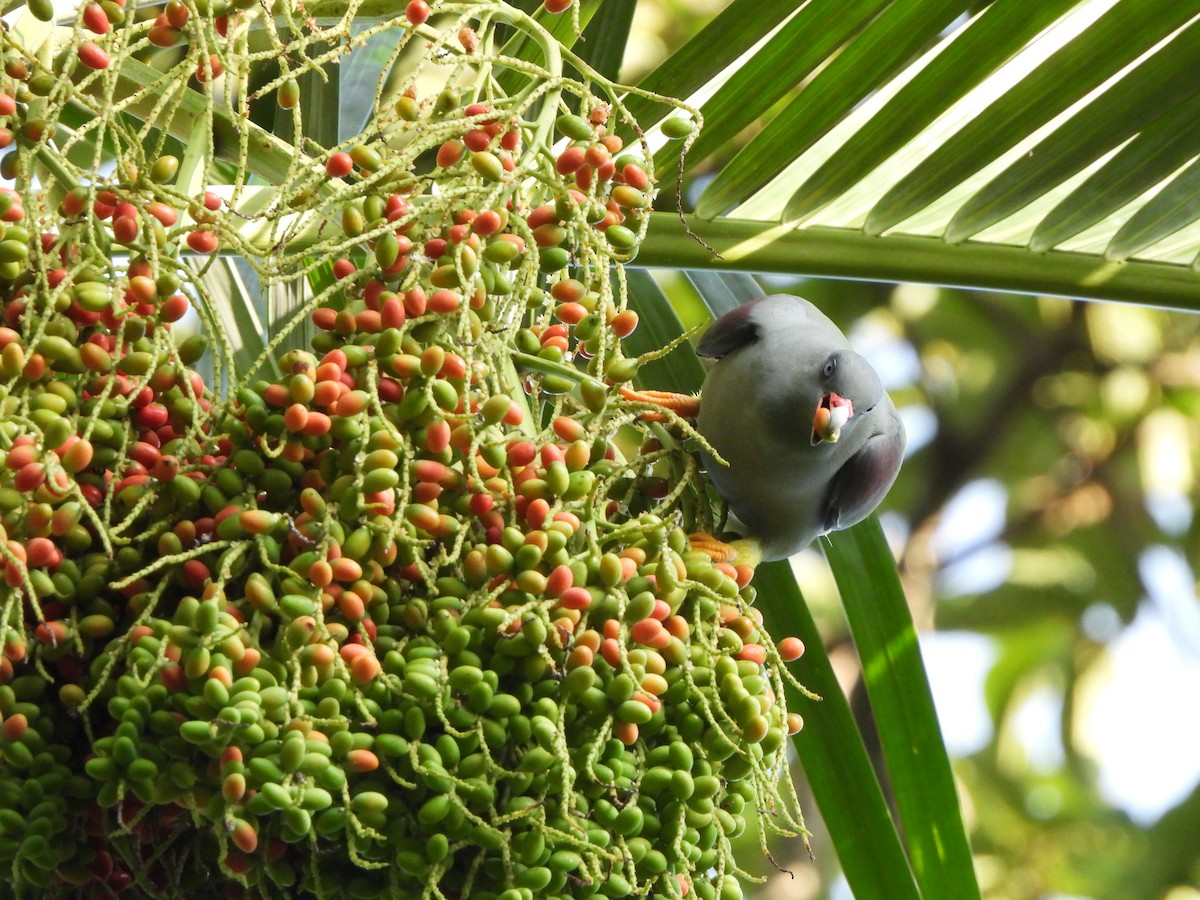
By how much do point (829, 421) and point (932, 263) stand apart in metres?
0.30

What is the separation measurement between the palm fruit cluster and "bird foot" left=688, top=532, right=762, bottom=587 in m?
0.03

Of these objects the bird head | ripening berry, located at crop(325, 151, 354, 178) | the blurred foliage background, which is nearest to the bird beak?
the bird head

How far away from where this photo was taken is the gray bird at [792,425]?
1.16 metres

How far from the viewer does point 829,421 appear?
46.9 inches

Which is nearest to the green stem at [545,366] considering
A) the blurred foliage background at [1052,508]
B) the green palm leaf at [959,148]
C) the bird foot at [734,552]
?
the bird foot at [734,552]

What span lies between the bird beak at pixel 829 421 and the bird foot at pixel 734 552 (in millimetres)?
114

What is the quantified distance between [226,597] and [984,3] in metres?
0.90

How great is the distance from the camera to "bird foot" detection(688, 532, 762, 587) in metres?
0.99

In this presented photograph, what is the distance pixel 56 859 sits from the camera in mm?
819

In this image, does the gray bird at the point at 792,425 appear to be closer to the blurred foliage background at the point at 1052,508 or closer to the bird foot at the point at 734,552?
the bird foot at the point at 734,552

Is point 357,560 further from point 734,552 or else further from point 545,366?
point 734,552

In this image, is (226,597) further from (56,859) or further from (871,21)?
(871,21)

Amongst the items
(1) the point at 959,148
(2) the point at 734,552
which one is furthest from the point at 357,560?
(1) the point at 959,148

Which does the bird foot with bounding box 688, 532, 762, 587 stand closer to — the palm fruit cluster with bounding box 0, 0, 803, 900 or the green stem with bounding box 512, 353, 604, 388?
the palm fruit cluster with bounding box 0, 0, 803, 900
